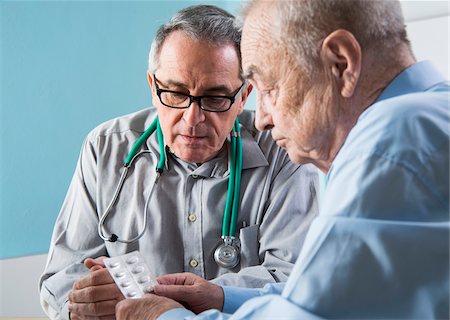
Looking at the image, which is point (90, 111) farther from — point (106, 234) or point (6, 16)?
point (106, 234)

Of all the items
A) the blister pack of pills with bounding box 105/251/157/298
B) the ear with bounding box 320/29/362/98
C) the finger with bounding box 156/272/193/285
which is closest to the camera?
the ear with bounding box 320/29/362/98

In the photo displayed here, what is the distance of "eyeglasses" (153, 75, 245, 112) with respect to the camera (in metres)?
1.72

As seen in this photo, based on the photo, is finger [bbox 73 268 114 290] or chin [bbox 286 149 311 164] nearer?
chin [bbox 286 149 311 164]

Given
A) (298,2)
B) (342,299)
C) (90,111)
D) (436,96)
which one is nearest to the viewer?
(342,299)

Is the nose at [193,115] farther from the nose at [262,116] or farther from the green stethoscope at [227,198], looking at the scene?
the nose at [262,116]

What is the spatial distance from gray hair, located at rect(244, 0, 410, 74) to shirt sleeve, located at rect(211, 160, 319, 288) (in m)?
0.73

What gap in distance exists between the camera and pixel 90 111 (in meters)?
2.77

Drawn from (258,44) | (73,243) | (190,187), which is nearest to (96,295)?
(73,243)

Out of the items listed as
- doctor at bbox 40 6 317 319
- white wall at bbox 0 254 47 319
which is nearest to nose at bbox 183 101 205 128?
doctor at bbox 40 6 317 319

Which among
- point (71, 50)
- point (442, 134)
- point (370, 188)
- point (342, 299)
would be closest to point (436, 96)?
point (442, 134)

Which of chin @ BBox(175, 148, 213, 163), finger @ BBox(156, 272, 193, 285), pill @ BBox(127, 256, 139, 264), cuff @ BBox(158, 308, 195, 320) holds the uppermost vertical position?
chin @ BBox(175, 148, 213, 163)

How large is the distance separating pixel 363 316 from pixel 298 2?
513mm

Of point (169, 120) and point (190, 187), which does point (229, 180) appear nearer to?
point (190, 187)

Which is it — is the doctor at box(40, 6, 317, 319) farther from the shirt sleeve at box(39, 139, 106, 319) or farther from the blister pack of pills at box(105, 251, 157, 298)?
the blister pack of pills at box(105, 251, 157, 298)
